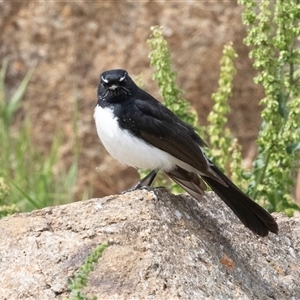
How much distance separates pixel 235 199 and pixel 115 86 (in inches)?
42.4

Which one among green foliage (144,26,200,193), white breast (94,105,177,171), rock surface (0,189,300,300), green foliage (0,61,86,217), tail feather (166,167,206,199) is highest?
green foliage (144,26,200,193)

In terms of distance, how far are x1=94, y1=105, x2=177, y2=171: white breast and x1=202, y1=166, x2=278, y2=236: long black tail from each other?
33 cm

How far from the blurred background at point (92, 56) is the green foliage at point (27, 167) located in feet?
0.64

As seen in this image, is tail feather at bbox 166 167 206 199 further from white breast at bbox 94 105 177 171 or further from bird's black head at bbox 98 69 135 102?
bird's black head at bbox 98 69 135 102

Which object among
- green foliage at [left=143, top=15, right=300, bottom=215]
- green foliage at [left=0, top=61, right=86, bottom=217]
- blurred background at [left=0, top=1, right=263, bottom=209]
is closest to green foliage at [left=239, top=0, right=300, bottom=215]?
green foliage at [left=143, top=15, right=300, bottom=215]

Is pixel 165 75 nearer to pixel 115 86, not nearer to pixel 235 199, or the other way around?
pixel 115 86

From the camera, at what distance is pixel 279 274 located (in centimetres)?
514

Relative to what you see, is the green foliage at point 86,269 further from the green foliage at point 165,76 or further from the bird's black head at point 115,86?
the green foliage at point 165,76

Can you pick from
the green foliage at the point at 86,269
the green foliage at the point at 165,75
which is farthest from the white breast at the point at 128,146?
the green foliage at the point at 86,269

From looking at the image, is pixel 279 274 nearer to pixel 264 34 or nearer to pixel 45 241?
pixel 45 241

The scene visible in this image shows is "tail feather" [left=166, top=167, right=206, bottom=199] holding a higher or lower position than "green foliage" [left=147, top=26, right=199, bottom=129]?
lower

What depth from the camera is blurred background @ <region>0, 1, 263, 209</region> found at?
927 centimetres

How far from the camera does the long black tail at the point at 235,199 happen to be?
530 cm

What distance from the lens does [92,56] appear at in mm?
9375
